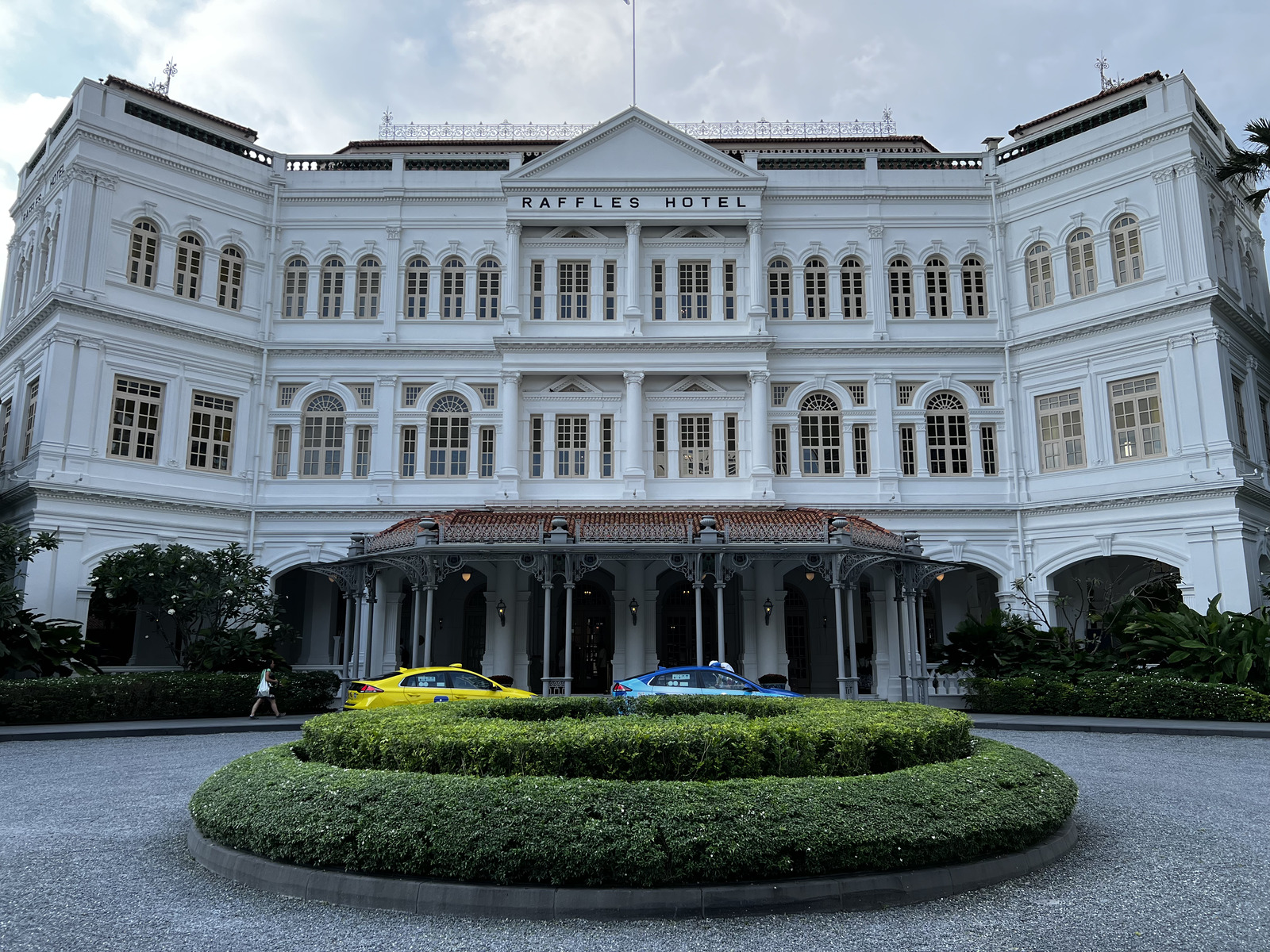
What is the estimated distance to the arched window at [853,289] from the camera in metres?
29.4

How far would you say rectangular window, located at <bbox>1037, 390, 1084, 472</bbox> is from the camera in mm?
27156

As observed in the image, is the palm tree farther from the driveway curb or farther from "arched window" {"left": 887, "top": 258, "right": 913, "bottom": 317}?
the driveway curb

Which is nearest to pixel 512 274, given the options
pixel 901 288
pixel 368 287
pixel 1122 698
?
pixel 368 287

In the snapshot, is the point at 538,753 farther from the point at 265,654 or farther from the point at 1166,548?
the point at 1166,548

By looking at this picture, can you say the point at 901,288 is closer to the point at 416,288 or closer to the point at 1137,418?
the point at 1137,418

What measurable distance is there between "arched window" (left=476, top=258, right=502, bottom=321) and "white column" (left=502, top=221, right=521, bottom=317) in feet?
2.11

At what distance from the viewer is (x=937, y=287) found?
29.5 metres

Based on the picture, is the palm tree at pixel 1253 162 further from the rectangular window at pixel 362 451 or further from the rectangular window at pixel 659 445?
the rectangular window at pixel 362 451

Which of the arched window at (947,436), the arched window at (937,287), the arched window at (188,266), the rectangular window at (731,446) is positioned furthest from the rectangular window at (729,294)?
the arched window at (188,266)

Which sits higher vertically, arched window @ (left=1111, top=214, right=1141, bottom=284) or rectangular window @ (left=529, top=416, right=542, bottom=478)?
arched window @ (left=1111, top=214, right=1141, bottom=284)

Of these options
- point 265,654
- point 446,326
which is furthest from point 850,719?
point 446,326

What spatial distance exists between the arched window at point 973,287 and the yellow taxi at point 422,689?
18509 mm

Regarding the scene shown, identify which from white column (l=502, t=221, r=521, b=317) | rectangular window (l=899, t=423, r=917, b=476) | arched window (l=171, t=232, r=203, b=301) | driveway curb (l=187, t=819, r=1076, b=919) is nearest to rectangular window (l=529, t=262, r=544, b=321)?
white column (l=502, t=221, r=521, b=317)

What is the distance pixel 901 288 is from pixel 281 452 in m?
19.2
